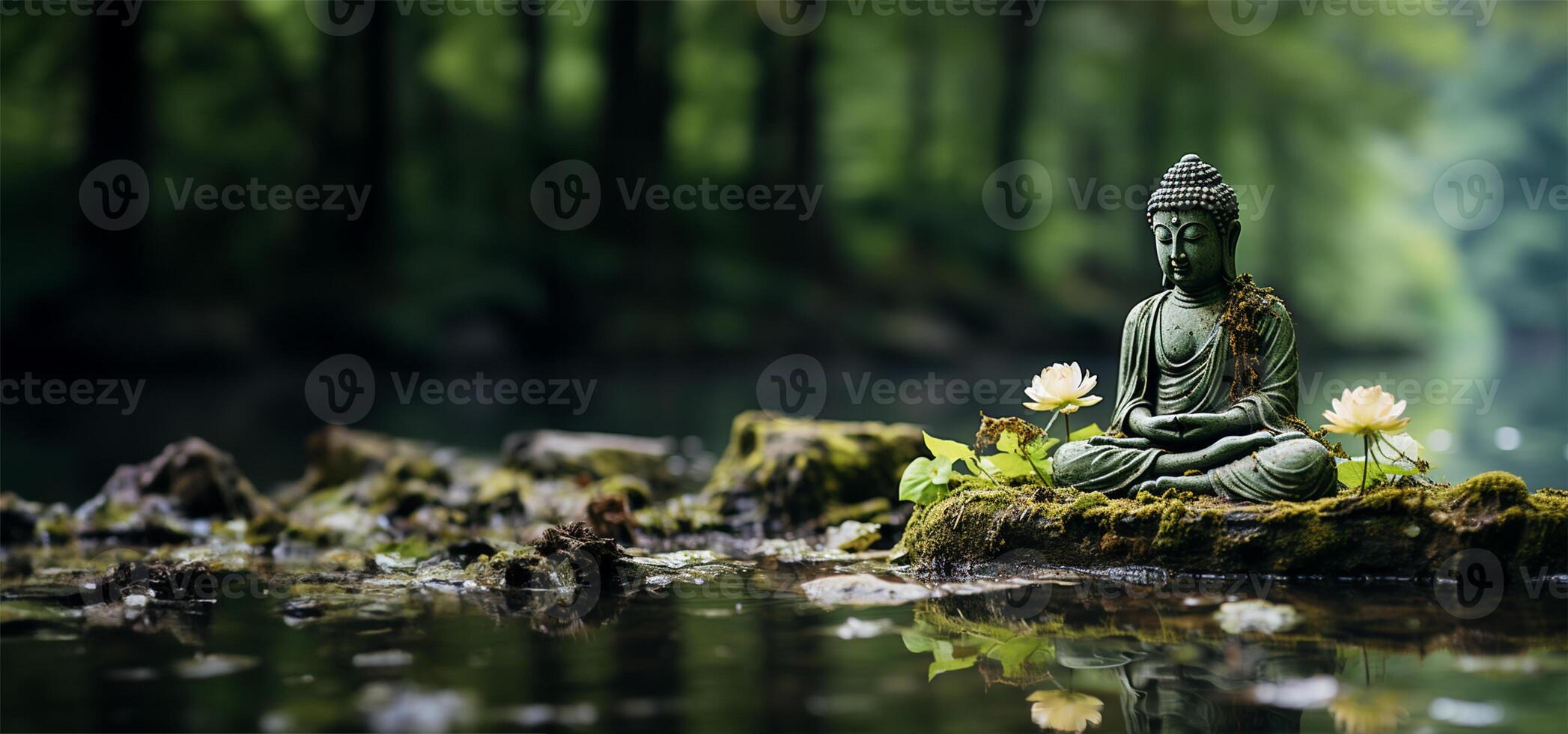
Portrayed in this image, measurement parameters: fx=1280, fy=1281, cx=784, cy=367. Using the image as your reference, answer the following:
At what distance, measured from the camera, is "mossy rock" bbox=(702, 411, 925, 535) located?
8172 millimetres

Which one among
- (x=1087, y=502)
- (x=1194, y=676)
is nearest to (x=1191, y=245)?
(x=1087, y=502)

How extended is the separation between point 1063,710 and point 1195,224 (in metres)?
3.20

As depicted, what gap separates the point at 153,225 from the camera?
23.7m

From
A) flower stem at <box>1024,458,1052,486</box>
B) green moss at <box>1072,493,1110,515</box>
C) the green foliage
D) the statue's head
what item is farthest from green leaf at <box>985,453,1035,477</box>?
the green foliage

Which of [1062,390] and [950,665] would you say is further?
[1062,390]

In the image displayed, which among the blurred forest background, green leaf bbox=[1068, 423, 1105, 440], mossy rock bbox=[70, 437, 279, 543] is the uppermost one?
the blurred forest background

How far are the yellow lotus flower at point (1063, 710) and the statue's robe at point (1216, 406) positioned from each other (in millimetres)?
2294

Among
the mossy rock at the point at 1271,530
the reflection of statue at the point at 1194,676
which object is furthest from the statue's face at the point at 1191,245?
the reflection of statue at the point at 1194,676

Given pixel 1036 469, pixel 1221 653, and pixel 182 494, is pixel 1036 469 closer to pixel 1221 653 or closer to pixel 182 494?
pixel 1221 653

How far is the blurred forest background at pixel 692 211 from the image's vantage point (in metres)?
21.0

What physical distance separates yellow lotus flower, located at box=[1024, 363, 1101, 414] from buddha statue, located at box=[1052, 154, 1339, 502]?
0.73 ft

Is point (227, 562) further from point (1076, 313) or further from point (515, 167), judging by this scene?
point (1076, 313)

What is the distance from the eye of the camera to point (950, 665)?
13.7 feet

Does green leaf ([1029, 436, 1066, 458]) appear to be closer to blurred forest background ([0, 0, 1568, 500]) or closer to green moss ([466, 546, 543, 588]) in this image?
green moss ([466, 546, 543, 588])
